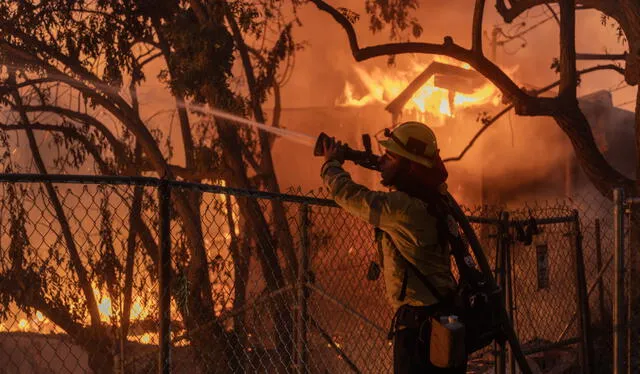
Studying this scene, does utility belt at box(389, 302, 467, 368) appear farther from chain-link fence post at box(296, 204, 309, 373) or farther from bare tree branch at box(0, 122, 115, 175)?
bare tree branch at box(0, 122, 115, 175)

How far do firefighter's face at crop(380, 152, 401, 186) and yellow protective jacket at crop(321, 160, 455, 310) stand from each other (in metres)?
0.12

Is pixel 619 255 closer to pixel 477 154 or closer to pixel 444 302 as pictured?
pixel 444 302

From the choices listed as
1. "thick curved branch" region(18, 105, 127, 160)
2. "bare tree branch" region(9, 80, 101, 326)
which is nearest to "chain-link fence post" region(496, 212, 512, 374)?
"bare tree branch" region(9, 80, 101, 326)

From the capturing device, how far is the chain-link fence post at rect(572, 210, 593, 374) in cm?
639

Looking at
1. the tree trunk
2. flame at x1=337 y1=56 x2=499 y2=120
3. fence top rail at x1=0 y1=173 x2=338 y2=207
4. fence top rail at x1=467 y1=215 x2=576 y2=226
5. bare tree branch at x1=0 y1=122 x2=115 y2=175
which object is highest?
flame at x1=337 y1=56 x2=499 y2=120

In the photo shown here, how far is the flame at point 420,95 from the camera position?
2044cm

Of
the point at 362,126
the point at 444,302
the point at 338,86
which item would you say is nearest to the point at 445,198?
the point at 444,302

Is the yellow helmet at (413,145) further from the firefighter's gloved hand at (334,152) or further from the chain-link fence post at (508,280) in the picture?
the chain-link fence post at (508,280)

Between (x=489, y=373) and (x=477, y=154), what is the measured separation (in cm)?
1458

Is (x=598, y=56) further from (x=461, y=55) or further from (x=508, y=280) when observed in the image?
(x=508, y=280)

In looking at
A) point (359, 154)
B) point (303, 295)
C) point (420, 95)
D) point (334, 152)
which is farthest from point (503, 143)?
point (334, 152)

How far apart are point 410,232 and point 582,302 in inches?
125

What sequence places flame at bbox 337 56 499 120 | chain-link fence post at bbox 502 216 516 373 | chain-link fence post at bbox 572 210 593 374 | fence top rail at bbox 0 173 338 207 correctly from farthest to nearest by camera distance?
1. flame at bbox 337 56 499 120
2. chain-link fence post at bbox 572 210 593 374
3. chain-link fence post at bbox 502 216 516 373
4. fence top rail at bbox 0 173 338 207

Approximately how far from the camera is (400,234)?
3900 mm
